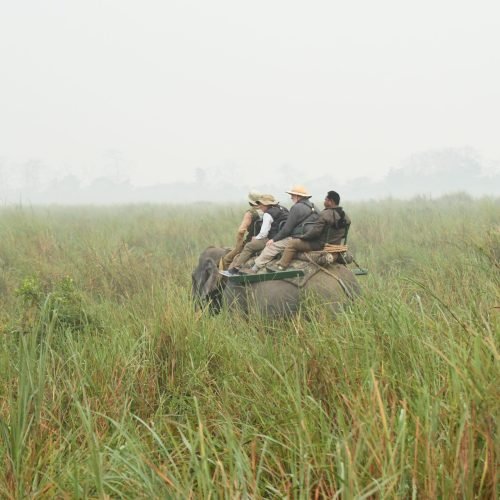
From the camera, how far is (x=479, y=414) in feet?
5.59

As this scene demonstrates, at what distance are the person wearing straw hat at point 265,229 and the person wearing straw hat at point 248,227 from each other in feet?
0.26

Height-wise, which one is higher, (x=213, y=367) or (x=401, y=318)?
(x=401, y=318)

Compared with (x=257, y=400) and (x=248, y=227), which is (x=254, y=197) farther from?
(x=257, y=400)

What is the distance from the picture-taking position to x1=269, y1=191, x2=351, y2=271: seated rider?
→ 4.92 meters

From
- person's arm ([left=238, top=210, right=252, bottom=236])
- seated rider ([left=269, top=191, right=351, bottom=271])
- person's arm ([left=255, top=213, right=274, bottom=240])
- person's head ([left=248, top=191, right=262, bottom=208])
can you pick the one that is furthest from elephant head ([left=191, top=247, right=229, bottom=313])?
seated rider ([left=269, top=191, right=351, bottom=271])

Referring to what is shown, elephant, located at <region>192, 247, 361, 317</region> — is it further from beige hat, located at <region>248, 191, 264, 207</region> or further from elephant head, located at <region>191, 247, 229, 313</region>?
beige hat, located at <region>248, 191, 264, 207</region>

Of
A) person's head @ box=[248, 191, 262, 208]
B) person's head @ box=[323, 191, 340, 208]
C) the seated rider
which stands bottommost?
the seated rider

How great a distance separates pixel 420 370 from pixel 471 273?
3323 mm

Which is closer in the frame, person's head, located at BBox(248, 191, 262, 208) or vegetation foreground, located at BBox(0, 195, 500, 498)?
vegetation foreground, located at BBox(0, 195, 500, 498)

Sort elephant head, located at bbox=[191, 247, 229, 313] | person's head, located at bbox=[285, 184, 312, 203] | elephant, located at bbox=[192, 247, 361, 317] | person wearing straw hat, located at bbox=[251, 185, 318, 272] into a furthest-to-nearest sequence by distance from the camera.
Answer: elephant head, located at bbox=[191, 247, 229, 313] → person's head, located at bbox=[285, 184, 312, 203] → person wearing straw hat, located at bbox=[251, 185, 318, 272] → elephant, located at bbox=[192, 247, 361, 317]

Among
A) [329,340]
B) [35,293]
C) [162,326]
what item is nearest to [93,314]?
[35,293]

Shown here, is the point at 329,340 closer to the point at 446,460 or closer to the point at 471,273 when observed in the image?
the point at 446,460

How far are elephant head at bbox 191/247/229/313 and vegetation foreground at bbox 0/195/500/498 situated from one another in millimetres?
797

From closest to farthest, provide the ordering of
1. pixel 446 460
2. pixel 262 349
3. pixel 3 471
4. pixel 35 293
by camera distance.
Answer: pixel 446 460 < pixel 3 471 < pixel 262 349 < pixel 35 293
